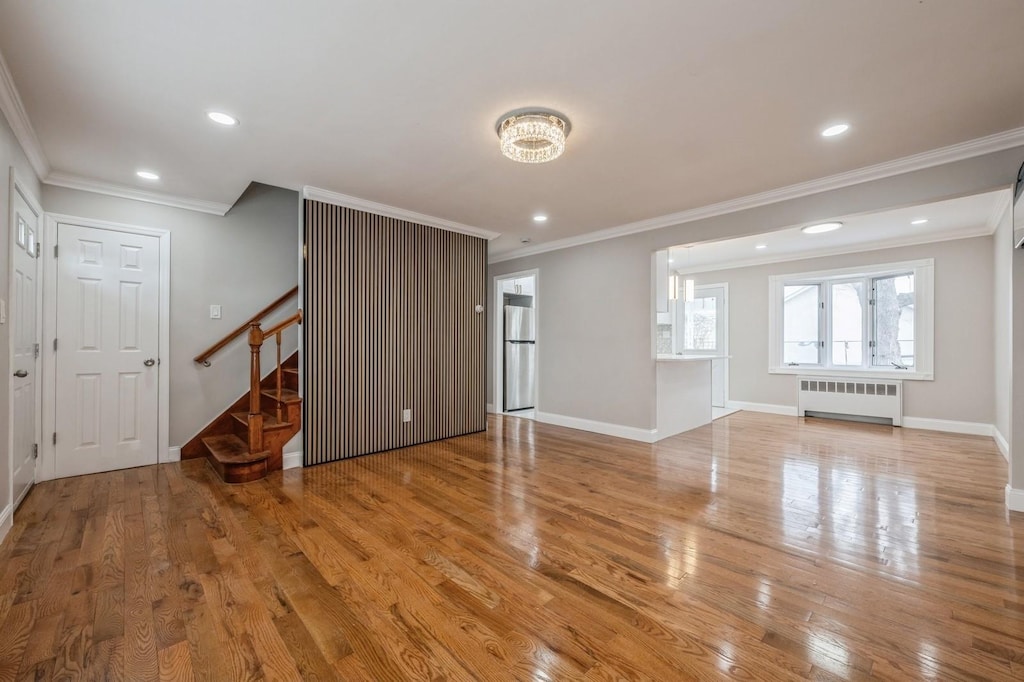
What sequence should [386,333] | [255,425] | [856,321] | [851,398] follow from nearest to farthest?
[255,425]
[386,333]
[851,398]
[856,321]

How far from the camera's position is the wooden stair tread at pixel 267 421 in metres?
3.70

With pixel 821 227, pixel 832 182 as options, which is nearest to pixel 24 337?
pixel 832 182

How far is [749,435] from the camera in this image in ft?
17.5

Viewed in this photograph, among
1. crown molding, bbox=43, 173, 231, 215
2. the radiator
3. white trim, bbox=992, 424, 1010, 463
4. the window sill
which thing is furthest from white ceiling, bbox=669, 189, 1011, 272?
crown molding, bbox=43, 173, 231, 215

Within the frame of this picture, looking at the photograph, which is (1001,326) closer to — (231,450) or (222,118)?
(222,118)

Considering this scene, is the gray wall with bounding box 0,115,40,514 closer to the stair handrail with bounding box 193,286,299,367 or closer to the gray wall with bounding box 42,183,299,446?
the gray wall with bounding box 42,183,299,446

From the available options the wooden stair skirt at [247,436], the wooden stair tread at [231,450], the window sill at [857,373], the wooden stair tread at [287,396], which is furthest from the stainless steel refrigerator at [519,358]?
the window sill at [857,373]

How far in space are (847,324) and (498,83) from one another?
6609mm

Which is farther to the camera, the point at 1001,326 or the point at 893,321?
the point at 893,321

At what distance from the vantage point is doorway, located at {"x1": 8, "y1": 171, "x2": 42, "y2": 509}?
8.83ft

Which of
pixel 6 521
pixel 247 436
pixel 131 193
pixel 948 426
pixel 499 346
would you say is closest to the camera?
pixel 6 521

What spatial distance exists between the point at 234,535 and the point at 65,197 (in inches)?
129

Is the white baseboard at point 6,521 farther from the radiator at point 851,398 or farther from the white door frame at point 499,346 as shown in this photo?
the radiator at point 851,398

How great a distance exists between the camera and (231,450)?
3811 millimetres
